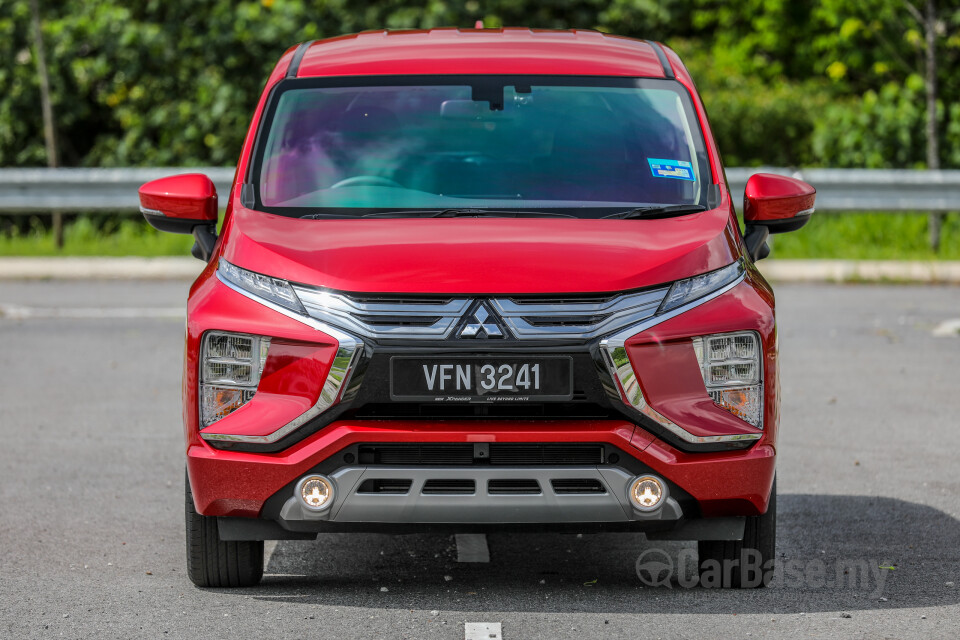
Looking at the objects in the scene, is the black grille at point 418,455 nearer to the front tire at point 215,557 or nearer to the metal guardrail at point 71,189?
the front tire at point 215,557

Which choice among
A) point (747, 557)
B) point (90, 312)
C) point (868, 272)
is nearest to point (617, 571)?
point (747, 557)

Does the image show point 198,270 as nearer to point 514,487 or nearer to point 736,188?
point 736,188

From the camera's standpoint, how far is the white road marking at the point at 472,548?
206 inches

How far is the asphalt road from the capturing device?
4453 millimetres

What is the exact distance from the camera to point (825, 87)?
2142 centimetres

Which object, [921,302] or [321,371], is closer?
[321,371]

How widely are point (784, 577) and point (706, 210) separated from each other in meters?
1.25

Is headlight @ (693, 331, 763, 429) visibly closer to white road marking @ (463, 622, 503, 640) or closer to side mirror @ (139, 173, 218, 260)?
white road marking @ (463, 622, 503, 640)

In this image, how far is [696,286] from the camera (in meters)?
4.42

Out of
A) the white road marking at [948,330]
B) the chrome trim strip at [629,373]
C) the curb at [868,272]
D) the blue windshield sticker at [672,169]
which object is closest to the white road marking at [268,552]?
the chrome trim strip at [629,373]

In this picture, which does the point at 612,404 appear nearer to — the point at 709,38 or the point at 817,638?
the point at 817,638

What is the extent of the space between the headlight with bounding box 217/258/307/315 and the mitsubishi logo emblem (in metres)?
0.48

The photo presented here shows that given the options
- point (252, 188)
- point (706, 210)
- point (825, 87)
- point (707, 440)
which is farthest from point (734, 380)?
point (825, 87)
